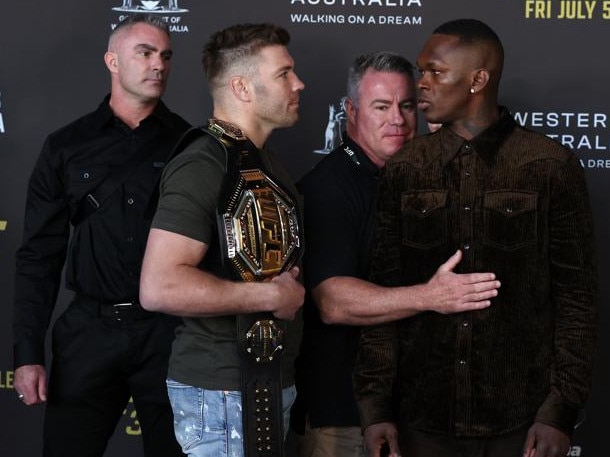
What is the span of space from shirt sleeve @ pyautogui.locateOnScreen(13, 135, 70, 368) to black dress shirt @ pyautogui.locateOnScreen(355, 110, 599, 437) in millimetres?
1120

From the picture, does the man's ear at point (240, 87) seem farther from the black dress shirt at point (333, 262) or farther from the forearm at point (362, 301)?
the forearm at point (362, 301)

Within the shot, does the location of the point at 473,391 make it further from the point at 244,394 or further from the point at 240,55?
the point at 240,55

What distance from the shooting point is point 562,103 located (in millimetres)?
3709

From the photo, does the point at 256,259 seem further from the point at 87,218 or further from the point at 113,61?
the point at 113,61

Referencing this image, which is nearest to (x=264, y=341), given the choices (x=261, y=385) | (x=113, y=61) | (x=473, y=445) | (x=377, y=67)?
(x=261, y=385)

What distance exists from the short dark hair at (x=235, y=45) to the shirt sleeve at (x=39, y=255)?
72cm

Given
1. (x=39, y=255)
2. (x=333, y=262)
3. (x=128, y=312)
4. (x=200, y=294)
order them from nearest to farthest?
(x=200, y=294) < (x=333, y=262) < (x=128, y=312) < (x=39, y=255)

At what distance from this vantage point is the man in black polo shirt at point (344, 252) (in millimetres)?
2652

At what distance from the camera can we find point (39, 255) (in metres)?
3.08

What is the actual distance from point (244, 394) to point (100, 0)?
2013 mm

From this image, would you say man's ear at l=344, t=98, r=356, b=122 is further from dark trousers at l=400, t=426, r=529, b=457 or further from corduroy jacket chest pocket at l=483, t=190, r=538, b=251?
dark trousers at l=400, t=426, r=529, b=457

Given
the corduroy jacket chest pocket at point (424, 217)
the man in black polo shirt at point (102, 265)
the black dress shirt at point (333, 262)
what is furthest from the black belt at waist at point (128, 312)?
the corduroy jacket chest pocket at point (424, 217)

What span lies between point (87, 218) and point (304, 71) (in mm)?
1126

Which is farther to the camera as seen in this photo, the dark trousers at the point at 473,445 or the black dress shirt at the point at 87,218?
the black dress shirt at the point at 87,218
